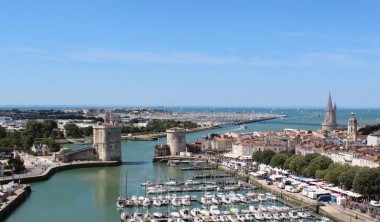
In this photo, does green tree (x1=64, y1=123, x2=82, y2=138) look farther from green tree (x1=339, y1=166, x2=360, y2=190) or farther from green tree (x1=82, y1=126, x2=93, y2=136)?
green tree (x1=339, y1=166, x2=360, y2=190)

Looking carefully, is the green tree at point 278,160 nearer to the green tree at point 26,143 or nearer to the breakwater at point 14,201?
the breakwater at point 14,201

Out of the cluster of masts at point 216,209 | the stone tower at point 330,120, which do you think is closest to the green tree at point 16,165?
the cluster of masts at point 216,209

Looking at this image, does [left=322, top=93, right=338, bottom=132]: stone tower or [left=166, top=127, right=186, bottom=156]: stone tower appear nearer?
[left=166, top=127, right=186, bottom=156]: stone tower

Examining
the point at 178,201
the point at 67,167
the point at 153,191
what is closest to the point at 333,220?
the point at 178,201

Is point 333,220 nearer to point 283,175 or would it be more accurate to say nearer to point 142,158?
point 283,175

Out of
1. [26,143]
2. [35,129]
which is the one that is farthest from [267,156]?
[35,129]

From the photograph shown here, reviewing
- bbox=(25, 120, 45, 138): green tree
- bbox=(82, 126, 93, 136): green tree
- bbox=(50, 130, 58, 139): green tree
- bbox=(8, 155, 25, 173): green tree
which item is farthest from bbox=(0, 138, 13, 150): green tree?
bbox=(82, 126, 93, 136): green tree
